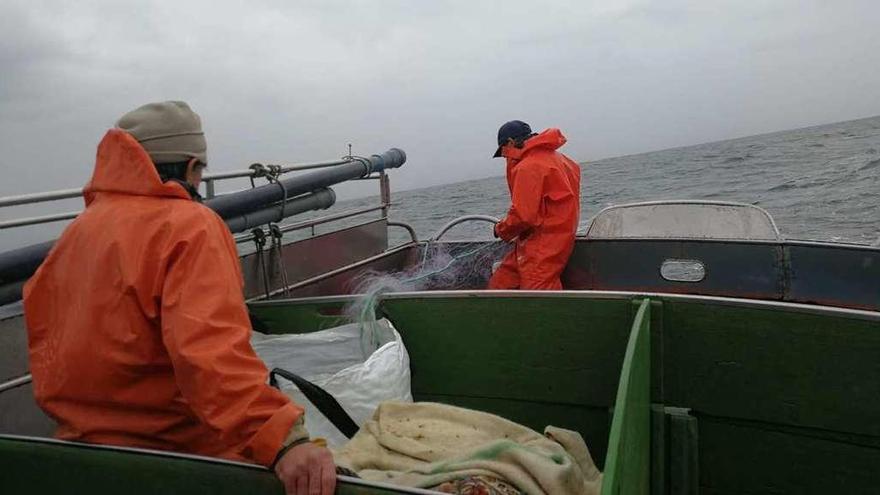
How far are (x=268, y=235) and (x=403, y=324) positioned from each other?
1376 millimetres

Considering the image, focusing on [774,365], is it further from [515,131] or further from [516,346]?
[515,131]

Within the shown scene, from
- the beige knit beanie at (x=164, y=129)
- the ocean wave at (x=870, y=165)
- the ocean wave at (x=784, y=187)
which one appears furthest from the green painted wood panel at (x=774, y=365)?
the ocean wave at (x=870, y=165)

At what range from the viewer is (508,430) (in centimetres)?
230

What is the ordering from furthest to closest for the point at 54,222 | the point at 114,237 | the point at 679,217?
the point at 679,217 → the point at 54,222 → the point at 114,237

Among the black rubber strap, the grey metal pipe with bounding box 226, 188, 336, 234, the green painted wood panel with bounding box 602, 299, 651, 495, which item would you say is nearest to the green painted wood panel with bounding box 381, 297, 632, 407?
the green painted wood panel with bounding box 602, 299, 651, 495

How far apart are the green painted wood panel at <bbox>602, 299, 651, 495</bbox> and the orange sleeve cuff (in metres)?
0.73

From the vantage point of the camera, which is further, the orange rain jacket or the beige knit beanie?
the beige knit beanie

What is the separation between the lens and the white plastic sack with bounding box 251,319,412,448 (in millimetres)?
2602

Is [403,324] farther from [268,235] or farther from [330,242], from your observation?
[330,242]

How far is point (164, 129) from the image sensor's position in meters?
1.69

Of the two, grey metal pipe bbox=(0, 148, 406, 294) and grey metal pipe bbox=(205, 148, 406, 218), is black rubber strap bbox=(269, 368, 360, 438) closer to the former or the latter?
grey metal pipe bbox=(0, 148, 406, 294)

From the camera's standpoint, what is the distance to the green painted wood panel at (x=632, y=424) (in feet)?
4.12

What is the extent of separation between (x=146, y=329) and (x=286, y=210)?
269 cm

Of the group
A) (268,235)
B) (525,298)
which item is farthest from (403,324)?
(268,235)
